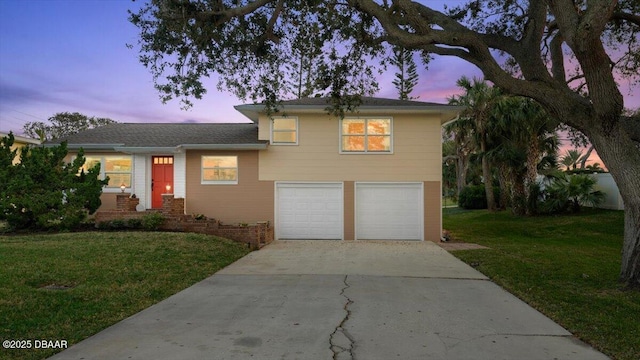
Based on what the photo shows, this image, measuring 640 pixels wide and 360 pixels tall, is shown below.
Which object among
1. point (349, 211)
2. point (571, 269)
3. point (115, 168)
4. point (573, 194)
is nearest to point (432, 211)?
point (349, 211)

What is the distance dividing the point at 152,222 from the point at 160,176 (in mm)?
2947

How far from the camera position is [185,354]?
14.2ft

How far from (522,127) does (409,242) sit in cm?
1145

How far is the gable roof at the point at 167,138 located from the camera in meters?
15.0

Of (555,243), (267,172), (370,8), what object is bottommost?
(555,243)

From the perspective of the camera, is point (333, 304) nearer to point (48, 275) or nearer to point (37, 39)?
point (48, 275)

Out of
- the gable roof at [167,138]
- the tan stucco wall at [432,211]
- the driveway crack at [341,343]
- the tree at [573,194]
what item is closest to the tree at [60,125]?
the gable roof at [167,138]

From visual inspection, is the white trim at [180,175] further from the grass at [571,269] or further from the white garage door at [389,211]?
the grass at [571,269]

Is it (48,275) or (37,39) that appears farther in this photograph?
(37,39)

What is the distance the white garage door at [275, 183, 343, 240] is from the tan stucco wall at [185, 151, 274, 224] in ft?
1.42

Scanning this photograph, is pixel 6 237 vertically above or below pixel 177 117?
below

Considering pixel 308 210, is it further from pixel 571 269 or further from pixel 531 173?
pixel 531 173

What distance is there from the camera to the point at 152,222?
13281mm

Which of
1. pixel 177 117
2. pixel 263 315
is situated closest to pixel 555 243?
pixel 263 315
